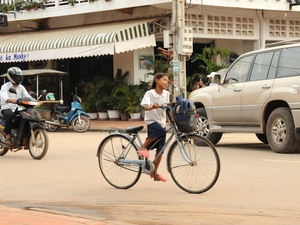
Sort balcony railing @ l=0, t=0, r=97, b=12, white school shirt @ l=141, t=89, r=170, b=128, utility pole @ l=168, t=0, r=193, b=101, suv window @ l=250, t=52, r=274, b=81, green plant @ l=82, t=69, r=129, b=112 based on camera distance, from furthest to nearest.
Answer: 1. balcony railing @ l=0, t=0, r=97, b=12
2. green plant @ l=82, t=69, r=129, b=112
3. utility pole @ l=168, t=0, r=193, b=101
4. suv window @ l=250, t=52, r=274, b=81
5. white school shirt @ l=141, t=89, r=170, b=128

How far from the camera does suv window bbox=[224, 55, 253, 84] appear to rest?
47.5 feet

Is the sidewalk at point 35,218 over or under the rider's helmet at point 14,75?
under

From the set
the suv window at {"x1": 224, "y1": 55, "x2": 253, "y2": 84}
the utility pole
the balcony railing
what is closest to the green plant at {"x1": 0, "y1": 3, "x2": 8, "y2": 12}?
the balcony railing

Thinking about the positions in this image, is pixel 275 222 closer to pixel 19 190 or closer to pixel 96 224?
pixel 96 224

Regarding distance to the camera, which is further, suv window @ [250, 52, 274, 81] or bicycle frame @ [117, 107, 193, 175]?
suv window @ [250, 52, 274, 81]

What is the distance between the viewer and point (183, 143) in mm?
8414

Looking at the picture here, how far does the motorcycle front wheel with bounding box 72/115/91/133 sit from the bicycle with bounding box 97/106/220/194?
1357cm

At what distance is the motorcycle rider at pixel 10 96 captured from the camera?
13398 mm

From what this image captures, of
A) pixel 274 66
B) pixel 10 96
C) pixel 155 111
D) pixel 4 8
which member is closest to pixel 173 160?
pixel 155 111

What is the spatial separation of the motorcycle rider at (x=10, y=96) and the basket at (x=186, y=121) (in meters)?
5.84

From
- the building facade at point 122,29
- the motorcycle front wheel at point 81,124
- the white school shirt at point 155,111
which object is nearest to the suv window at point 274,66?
the white school shirt at point 155,111

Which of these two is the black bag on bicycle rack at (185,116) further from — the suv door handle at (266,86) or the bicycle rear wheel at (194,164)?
the suv door handle at (266,86)

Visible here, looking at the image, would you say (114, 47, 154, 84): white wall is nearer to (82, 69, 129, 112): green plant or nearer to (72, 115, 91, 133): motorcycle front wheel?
(82, 69, 129, 112): green plant

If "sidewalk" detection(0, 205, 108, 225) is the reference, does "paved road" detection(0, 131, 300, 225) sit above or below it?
below
